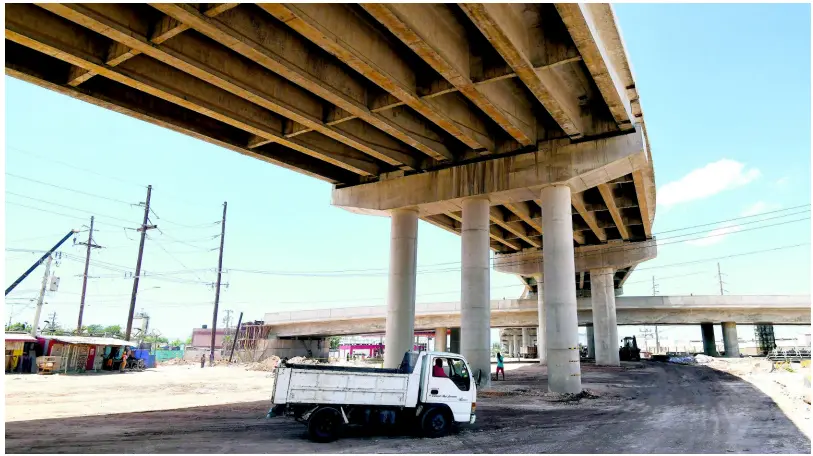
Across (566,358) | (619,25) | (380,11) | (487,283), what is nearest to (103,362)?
(487,283)

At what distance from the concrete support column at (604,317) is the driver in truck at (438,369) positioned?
37167 mm

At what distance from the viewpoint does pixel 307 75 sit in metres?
15.7

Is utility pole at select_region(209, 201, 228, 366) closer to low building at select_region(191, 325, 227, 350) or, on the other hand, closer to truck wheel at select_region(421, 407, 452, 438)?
truck wheel at select_region(421, 407, 452, 438)

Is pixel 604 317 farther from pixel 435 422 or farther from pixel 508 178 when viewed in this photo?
pixel 435 422

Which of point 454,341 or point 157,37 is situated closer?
point 157,37

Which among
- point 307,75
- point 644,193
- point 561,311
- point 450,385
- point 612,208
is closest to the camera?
point 450,385

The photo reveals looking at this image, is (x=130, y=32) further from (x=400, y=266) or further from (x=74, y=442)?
(x=400, y=266)

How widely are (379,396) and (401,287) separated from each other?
13.4 metres

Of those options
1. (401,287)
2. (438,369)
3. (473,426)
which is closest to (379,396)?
(438,369)

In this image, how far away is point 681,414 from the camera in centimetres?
1575

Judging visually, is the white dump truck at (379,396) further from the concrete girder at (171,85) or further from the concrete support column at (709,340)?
the concrete support column at (709,340)

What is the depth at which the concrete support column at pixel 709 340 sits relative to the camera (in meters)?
65.4

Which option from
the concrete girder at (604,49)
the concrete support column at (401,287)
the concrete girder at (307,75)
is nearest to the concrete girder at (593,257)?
the concrete support column at (401,287)

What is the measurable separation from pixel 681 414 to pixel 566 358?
5275 mm
